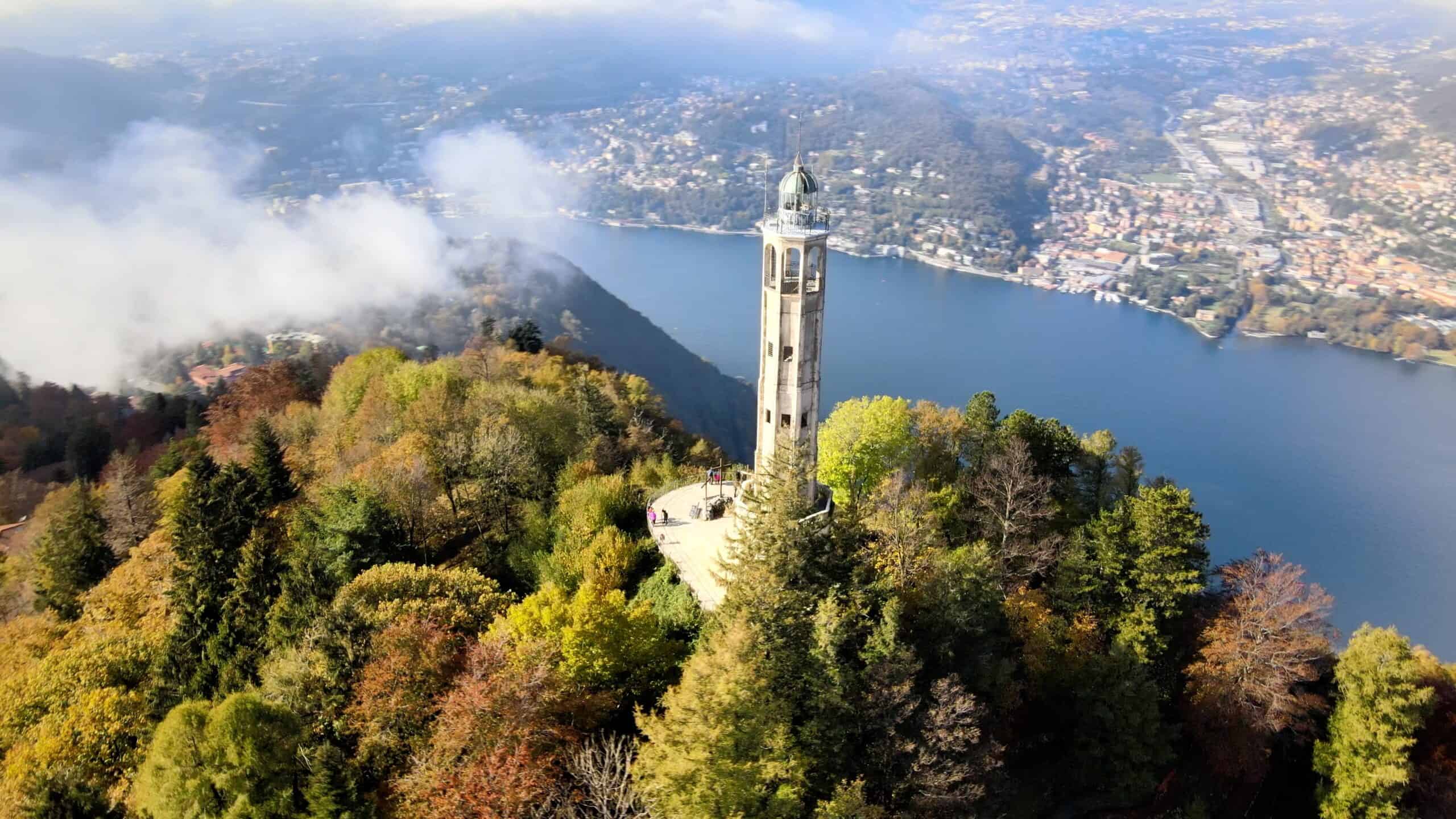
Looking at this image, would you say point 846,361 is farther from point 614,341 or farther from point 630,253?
point 630,253

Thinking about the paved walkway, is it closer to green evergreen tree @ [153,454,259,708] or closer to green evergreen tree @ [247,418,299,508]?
green evergreen tree @ [153,454,259,708]

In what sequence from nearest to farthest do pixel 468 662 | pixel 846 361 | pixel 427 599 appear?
pixel 468 662 → pixel 427 599 → pixel 846 361

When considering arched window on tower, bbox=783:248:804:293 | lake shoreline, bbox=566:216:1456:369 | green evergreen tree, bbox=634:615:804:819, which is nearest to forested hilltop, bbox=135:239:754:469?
arched window on tower, bbox=783:248:804:293

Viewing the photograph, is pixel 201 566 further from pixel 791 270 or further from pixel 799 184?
pixel 799 184

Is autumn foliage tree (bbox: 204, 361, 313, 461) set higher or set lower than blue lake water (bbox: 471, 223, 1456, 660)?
higher

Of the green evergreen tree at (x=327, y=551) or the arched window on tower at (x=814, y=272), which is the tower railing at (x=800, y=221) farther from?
the green evergreen tree at (x=327, y=551)

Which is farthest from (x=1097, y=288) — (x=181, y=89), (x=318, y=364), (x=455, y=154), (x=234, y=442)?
(x=181, y=89)
